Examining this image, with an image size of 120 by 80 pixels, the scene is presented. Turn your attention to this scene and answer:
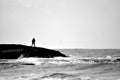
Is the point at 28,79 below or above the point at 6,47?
below

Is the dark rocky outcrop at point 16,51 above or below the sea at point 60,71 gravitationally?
above

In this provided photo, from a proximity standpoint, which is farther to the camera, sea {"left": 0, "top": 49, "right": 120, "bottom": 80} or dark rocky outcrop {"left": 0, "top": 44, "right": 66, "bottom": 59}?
dark rocky outcrop {"left": 0, "top": 44, "right": 66, "bottom": 59}

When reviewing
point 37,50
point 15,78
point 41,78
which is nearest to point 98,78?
point 41,78

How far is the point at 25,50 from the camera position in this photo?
44125mm

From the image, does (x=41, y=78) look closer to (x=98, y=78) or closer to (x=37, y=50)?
(x=98, y=78)

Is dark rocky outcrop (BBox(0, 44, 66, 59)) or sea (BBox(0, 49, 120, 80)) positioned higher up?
dark rocky outcrop (BBox(0, 44, 66, 59))

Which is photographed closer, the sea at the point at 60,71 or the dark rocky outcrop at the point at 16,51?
the sea at the point at 60,71

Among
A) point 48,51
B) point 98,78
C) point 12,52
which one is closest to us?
point 98,78

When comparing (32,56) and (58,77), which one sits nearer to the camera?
(58,77)

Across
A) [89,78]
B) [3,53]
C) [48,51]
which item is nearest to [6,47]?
[3,53]

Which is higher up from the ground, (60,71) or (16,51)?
(16,51)

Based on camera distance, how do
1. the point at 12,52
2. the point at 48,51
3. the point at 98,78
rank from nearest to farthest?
the point at 98,78, the point at 12,52, the point at 48,51

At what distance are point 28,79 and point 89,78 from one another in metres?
4.79

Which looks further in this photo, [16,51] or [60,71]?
[16,51]
